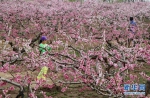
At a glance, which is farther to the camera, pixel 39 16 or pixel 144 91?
pixel 39 16

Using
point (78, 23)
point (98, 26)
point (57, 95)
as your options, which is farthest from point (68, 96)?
point (98, 26)

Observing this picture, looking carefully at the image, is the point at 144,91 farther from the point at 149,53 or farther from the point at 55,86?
the point at 55,86

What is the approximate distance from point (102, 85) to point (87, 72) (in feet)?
1.67

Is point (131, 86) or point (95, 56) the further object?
point (95, 56)

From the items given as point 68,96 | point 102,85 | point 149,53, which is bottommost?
point 68,96

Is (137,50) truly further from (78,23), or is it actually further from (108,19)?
(108,19)

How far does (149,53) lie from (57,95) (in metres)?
3.78

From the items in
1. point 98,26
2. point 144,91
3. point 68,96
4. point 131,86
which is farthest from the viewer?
point 98,26

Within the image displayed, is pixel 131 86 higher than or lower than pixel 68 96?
higher

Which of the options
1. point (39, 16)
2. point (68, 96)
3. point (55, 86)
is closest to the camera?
point (68, 96)

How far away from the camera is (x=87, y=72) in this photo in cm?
644

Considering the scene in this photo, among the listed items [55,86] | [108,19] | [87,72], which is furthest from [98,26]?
[87,72]

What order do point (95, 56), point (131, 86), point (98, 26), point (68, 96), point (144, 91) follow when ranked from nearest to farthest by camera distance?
1. point (131, 86)
2. point (144, 91)
3. point (95, 56)
4. point (68, 96)
5. point (98, 26)

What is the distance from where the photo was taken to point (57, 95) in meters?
9.55
